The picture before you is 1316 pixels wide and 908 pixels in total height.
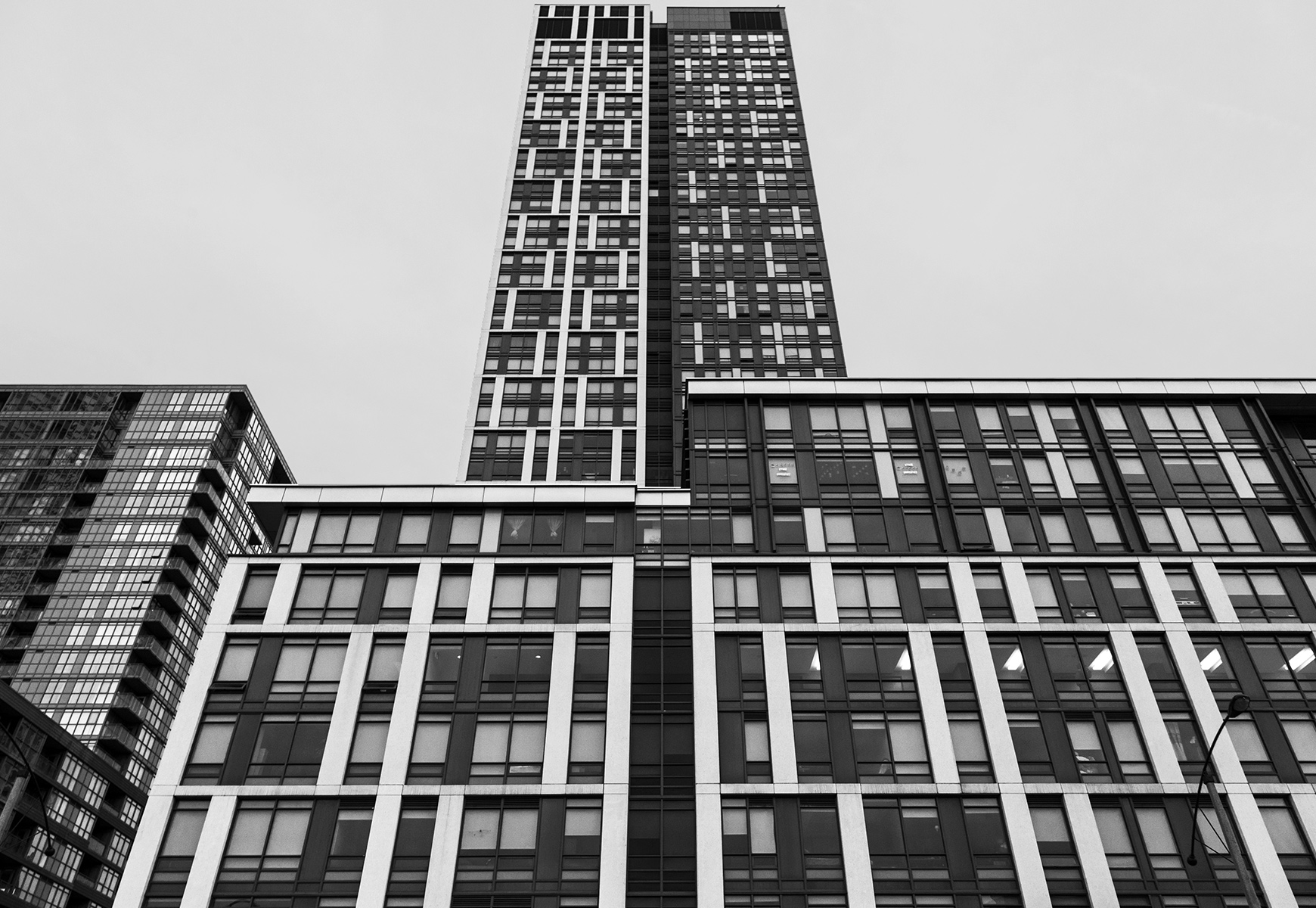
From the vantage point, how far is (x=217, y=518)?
4377 inches

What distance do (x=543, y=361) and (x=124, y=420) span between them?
194 feet

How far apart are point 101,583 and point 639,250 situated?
63.1 m

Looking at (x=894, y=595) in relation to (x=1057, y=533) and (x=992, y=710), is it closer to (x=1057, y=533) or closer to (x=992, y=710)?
(x=992, y=710)

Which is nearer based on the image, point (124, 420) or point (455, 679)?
point (455, 679)

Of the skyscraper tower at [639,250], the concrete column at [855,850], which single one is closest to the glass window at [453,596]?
the concrete column at [855,850]

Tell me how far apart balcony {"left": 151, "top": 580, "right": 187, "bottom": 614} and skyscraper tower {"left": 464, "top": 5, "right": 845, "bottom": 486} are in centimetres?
4246

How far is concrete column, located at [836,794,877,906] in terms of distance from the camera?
35.4 m

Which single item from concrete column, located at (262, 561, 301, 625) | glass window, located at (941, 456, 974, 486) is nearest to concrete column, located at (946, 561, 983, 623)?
glass window, located at (941, 456, 974, 486)

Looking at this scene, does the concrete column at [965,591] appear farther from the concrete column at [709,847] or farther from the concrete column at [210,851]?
the concrete column at [210,851]

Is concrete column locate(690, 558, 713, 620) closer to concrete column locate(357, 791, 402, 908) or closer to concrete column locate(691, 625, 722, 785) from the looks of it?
concrete column locate(691, 625, 722, 785)

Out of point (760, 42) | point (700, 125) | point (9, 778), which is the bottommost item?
point (9, 778)

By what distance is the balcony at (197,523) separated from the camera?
107 metres

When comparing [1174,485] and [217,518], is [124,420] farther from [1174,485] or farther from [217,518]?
[1174,485]

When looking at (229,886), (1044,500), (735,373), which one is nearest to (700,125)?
(735,373)
